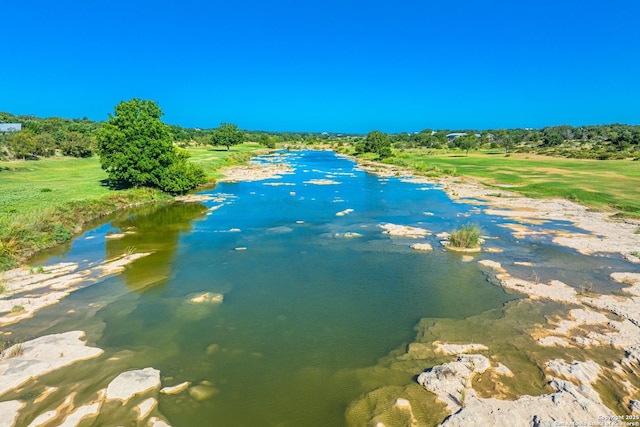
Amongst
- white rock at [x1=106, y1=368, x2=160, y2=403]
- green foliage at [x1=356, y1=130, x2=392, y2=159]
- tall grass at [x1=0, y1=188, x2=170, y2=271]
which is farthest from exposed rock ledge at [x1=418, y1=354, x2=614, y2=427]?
green foliage at [x1=356, y1=130, x2=392, y2=159]

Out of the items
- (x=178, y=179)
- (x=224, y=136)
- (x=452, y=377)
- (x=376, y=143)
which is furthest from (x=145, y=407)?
(x=224, y=136)

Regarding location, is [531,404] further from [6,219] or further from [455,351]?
[6,219]

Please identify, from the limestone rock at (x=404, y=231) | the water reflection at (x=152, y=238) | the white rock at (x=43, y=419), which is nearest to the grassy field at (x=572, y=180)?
the limestone rock at (x=404, y=231)

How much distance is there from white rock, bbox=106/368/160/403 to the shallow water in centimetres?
42

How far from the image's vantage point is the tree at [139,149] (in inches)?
1348

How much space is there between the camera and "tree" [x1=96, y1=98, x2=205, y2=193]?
34.2 metres

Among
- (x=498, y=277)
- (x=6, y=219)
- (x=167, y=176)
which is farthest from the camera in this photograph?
(x=167, y=176)

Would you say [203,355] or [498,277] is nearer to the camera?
[203,355]

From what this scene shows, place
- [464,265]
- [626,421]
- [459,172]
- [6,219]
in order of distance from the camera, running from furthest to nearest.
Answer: [459,172] < [6,219] < [464,265] < [626,421]

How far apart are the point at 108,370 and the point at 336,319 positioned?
6.88 metres

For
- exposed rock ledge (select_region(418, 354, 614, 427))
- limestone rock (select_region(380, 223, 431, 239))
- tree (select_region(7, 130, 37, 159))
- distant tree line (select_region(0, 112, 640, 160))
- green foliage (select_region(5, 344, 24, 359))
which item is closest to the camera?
exposed rock ledge (select_region(418, 354, 614, 427))

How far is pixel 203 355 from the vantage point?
425 inches

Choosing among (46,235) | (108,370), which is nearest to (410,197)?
(46,235)

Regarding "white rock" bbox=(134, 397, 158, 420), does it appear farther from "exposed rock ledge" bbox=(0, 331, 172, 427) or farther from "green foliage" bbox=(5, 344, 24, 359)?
"green foliage" bbox=(5, 344, 24, 359)
